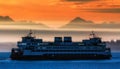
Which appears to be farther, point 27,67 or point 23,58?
point 23,58

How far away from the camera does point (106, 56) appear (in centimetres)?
11419

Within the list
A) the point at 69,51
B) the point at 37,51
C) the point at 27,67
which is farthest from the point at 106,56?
the point at 27,67

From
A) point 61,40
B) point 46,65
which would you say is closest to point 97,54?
point 61,40

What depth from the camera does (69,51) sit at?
371ft

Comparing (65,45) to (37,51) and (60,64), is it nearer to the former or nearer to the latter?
(37,51)

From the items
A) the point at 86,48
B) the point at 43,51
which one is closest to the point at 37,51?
the point at 43,51

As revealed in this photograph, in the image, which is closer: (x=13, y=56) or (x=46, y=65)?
(x=46, y=65)

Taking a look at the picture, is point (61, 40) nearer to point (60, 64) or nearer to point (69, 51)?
point (69, 51)

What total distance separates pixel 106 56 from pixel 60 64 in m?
18.5

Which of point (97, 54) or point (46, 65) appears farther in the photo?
point (97, 54)

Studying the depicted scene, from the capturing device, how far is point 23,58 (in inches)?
4355

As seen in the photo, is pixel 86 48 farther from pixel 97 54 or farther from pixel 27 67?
pixel 27 67

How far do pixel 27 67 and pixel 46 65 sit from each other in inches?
259

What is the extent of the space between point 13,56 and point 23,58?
10.00ft
